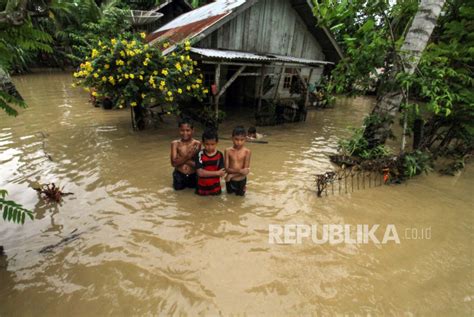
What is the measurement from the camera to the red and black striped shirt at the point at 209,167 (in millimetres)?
3842

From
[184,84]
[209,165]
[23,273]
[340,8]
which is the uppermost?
[340,8]

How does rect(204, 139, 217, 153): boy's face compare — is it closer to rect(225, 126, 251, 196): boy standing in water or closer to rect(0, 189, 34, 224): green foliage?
rect(225, 126, 251, 196): boy standing in water

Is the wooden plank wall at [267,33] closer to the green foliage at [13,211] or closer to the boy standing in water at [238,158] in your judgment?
the boy standing in water at [238,158]

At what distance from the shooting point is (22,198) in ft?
13.2

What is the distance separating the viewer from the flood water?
96.3 inches

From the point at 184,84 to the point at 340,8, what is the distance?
13.7 feet

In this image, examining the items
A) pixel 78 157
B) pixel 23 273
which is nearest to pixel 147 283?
pixel 23 273

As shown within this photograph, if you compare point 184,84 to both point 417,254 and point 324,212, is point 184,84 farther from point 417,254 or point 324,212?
point 417,254

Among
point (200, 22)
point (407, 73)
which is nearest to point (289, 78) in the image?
point (200, 22)

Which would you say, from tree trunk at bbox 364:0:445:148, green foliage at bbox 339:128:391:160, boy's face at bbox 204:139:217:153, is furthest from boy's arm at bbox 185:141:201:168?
tree trunk at bbox 364:0:445:148

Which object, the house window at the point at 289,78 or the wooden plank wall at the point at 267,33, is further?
the house window at the point at 289,78

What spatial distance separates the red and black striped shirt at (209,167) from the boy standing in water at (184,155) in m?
0.27

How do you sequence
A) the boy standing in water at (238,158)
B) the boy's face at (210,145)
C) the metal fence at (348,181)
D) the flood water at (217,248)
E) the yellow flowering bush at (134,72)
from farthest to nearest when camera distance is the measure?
the yellow flowering bush at (134,72), the metal fence at (348,181), the boy standing in water at (238,158), the boy's face at (210,145), the flood water at (217,248)

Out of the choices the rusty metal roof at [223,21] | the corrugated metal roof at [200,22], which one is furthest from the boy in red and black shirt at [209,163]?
the corrugated metal roof at [200,22]
